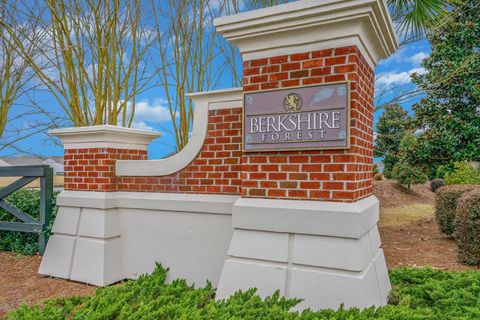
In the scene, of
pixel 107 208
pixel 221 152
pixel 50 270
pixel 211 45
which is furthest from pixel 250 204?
pixel 211 45

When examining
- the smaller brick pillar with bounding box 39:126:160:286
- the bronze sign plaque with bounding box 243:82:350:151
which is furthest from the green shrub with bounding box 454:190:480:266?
the smaller brick pillar with bounding box 39:126:160:286

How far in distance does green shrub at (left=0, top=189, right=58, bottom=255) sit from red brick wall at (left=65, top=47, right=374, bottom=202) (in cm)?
354

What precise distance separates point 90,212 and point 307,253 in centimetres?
326

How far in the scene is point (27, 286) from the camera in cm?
511

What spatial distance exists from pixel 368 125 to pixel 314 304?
1987 millimetres

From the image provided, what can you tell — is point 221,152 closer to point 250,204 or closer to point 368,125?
point 250,204

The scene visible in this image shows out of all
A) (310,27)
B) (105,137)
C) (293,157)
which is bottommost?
(293,157)


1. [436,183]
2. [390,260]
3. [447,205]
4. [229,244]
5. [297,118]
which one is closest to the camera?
[297,118]

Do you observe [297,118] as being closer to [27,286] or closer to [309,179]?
[309,179]

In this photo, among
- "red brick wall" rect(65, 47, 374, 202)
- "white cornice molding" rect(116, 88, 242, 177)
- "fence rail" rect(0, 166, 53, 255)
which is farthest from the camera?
"fence rail" rect(0, 166, 53, 255)

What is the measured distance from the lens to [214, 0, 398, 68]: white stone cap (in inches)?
129

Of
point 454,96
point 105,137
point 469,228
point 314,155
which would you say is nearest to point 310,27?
point 314,155

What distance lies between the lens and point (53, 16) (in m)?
7.78

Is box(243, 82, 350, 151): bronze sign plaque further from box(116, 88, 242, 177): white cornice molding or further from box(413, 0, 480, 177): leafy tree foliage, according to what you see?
box(413, 0, 480, 177): leafy tree foliage
